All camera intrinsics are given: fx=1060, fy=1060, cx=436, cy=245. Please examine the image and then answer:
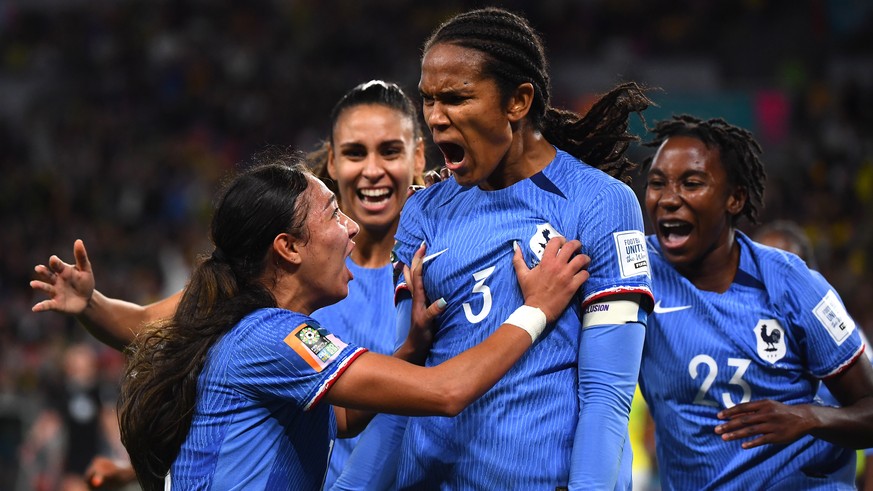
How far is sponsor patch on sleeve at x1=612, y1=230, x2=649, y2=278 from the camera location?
2.91m

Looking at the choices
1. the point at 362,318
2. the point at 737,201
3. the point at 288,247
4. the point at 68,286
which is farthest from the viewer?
the point at 362,318

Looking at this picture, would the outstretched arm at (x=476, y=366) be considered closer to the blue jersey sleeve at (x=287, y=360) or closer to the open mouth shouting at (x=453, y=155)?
the blue jersey sleeve at (x=287, y=360)

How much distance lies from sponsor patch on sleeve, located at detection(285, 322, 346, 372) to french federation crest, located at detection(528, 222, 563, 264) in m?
0.62

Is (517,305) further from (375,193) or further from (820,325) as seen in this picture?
(375,193)

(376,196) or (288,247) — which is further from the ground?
(376,196)

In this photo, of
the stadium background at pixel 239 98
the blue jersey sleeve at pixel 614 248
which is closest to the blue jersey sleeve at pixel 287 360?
the blue jersey sleeve at pixel 614 248

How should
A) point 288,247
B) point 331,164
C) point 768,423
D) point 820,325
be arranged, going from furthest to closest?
point 331,164 → point 820,325 → point 768,423 → point 288,247

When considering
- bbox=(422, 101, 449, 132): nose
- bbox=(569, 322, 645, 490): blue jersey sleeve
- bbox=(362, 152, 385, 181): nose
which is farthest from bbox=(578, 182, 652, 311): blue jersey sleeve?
bbox=(362, 152, 385, 181): nose

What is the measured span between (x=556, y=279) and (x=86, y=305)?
206cm

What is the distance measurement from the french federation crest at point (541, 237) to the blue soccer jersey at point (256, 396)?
58 centimetres

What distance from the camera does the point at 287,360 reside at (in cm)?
299

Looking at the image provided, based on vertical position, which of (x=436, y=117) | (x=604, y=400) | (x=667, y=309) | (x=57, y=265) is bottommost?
(x=604, y=400)

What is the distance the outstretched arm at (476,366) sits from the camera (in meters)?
2.88

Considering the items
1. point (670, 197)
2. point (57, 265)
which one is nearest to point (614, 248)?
point (670, 197)
